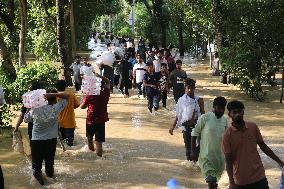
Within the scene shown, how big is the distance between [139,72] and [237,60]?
3.62m

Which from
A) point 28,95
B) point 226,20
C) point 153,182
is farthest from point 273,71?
point 28,95

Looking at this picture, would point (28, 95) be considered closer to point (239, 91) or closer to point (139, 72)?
point (139, 72)

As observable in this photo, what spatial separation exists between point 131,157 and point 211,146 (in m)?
3.88

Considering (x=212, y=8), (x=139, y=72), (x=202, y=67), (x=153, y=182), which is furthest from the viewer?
(x=202, y=67)

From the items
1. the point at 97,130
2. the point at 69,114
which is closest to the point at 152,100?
the point at 69,114

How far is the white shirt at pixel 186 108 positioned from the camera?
8.48m

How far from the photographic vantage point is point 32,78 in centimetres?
1384

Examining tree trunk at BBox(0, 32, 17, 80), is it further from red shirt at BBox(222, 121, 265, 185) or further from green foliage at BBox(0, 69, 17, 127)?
red shirt at BBox(222, 121, 265, 185)

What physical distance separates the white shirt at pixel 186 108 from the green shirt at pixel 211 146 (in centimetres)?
187

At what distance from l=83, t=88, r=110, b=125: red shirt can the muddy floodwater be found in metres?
0.83

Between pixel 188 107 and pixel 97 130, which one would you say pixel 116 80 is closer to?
pixel 97 130

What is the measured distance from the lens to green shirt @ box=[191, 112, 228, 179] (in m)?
6.52

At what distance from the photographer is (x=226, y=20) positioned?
18344 mm

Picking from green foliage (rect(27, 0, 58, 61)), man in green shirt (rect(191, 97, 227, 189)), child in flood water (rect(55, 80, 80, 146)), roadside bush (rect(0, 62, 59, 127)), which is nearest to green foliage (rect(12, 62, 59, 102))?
roadside bush (rect(0, 62, 59, 127))
